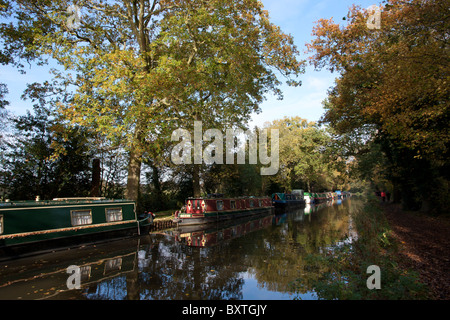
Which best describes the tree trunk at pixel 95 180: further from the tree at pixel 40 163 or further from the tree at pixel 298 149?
the tree at pixel 298 149

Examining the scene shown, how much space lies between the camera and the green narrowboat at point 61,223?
386 inches

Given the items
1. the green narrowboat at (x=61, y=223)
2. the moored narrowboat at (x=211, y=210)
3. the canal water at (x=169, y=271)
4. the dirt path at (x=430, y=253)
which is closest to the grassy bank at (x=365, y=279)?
the dirt path at (x=430, y=253)

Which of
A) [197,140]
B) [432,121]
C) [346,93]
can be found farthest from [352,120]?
[197,140]

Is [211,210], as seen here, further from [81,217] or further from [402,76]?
[402,76]

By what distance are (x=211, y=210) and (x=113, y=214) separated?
27.1ft

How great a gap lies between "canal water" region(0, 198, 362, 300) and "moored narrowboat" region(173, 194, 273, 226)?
17.0 feet

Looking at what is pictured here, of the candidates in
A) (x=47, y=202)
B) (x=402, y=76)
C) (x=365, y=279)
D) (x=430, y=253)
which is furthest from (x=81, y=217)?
(x=402, y=76)

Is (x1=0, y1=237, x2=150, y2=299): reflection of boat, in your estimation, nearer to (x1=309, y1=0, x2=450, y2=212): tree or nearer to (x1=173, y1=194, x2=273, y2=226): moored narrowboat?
(x1=173, y1=194, x2=273, y2=226): moored narrowboat

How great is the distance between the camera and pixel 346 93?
17641 mm

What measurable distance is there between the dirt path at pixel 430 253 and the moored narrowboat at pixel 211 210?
11836 millimetres

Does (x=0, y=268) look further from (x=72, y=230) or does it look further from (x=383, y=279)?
(x=383, y=279)

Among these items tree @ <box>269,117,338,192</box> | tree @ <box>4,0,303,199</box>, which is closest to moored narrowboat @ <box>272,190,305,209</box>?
tree @ <box>269,117,338,192</box>

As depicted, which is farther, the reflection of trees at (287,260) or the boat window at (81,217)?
the boat window at (81,217)

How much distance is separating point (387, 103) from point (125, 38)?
50.1 feet
